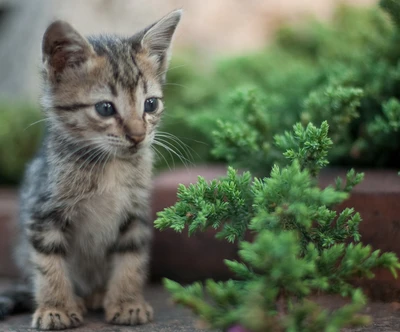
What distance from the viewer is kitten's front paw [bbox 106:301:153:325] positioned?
269 centimetres

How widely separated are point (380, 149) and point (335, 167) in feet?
0.91

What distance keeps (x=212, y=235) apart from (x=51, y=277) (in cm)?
102

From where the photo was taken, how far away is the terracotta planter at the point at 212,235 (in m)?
2.84

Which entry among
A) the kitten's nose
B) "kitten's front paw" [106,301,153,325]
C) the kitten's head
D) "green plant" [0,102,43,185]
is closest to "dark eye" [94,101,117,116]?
the kitten's head

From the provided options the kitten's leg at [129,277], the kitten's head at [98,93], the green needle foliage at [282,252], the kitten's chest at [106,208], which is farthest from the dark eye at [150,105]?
the green needle foliage at [282,252]

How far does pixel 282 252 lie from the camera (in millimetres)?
1717

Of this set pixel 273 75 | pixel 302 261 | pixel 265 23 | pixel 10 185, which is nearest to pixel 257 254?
pixel 302 261

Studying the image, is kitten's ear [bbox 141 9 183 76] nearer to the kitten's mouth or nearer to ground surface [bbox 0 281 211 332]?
the kitten's mouth

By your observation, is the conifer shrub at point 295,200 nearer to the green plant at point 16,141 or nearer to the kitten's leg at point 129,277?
the kitten's leg at point 129,277

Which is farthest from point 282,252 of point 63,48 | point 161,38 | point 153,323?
point 161,38

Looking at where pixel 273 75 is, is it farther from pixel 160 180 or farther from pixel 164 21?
pixel 164 21

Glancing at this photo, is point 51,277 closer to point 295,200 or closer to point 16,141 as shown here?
point 295,200

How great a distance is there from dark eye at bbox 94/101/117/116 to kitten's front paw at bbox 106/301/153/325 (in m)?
0.88

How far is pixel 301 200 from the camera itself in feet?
6.41
